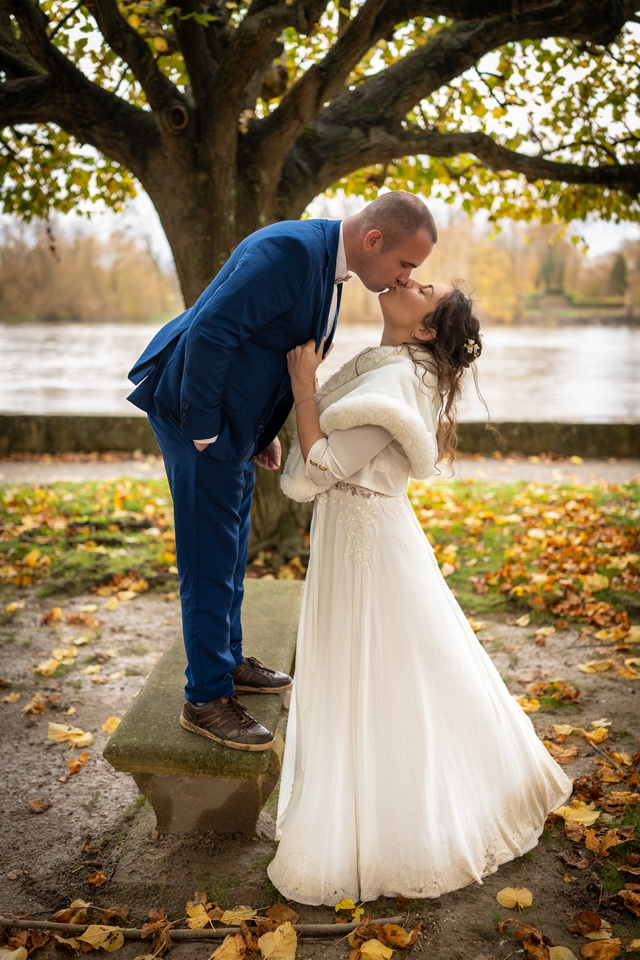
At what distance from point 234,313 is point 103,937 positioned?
1.97m

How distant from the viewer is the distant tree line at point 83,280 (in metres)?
29.7

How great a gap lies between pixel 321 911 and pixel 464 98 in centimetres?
617

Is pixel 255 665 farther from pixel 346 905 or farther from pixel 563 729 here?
pixel 563 729

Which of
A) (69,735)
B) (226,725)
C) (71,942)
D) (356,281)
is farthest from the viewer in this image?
(356,281)

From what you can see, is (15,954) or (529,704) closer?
(15,954)

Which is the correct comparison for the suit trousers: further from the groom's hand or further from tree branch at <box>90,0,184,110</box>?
tree branch at <box>90,0,184,110</box>

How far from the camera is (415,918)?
2.26 metres

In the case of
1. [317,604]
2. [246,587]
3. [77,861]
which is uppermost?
[317,604]

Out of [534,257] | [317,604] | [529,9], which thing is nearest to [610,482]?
[529,9]

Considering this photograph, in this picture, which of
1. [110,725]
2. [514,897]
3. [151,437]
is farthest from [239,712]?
[151,437]

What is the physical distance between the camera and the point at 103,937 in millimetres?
2209

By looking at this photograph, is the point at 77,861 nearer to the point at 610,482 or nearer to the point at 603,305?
the point at 610,482

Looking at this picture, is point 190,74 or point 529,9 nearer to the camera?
point 529,9

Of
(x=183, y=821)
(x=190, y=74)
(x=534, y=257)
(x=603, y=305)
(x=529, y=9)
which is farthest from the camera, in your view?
(x=603, y=305)
